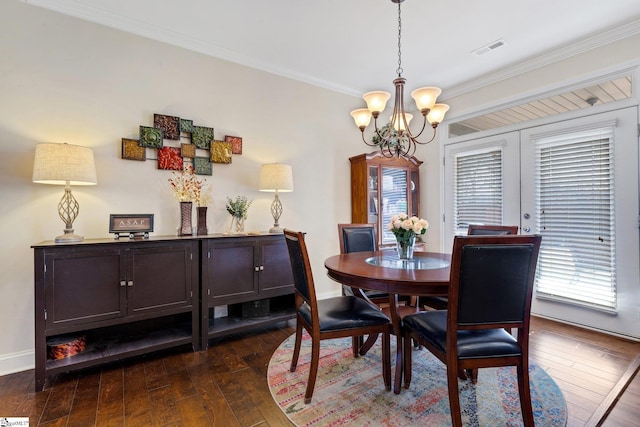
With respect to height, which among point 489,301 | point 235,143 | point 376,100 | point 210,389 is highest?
point 376,100

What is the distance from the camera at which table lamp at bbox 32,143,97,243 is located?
6.61ft

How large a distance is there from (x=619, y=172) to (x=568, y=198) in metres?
0.43

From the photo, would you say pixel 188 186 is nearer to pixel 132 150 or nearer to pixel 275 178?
pixel 132 150

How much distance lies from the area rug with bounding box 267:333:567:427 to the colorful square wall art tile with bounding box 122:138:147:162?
6.69 ft

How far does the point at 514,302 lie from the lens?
147cm

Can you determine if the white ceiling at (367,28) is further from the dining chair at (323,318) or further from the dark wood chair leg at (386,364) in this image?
the dark wood chair leg at (386,364)

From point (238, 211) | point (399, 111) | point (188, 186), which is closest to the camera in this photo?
point (399, 111)

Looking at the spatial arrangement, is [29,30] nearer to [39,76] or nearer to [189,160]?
[39,76]

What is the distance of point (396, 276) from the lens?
1.71 m

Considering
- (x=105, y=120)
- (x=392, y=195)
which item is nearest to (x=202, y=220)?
(x=105, y=120)

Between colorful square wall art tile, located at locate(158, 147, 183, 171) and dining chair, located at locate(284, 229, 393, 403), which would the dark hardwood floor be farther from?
colorful square wall art tile, located at locate(158, 147, 183, 171)

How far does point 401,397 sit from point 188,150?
263cm

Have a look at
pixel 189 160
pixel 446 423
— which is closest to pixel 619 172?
pixel 446 423

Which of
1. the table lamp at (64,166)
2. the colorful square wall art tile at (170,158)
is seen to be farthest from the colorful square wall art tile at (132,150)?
the table lamp at (64,166)
